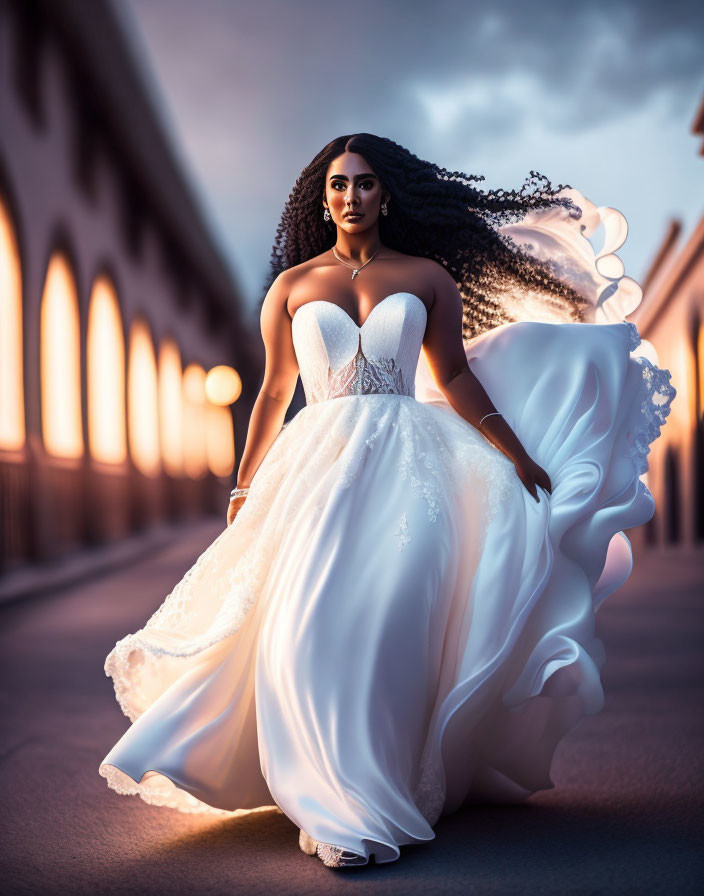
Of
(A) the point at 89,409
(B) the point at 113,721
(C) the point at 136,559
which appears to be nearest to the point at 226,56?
(A) the point at 89,409

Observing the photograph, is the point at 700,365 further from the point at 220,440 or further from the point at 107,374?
the point at 220,440

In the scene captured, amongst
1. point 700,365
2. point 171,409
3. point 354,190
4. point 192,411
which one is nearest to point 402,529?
point 354,190

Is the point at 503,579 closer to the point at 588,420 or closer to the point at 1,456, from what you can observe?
the point at 588,420

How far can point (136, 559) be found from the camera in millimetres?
14523

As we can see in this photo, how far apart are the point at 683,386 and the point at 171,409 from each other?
36.5 ft

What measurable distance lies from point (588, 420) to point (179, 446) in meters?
22.0

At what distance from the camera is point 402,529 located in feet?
9.07

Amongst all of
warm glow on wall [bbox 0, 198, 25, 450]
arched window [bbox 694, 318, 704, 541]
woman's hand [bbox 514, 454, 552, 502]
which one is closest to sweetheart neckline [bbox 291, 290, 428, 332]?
woman's hand [bbox 514, 454, 552, 502]

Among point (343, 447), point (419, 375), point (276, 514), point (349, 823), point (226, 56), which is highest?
point (226, 56)

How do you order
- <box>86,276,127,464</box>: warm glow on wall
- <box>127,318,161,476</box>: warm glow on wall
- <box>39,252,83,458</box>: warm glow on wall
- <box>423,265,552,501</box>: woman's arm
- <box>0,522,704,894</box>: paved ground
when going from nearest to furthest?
<box>0,522,704,894</box>: paved ground, <box>423,265,552,501</box>: woman's arm, <box>39,252,83,458</box>: warm glow on wall, <box>86,276,127,464</box>: warm glow on wall, <box>127,318,161,476</box>: warm glow on wall

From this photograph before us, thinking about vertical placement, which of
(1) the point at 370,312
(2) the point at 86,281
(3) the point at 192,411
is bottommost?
(3) the point at 192,411

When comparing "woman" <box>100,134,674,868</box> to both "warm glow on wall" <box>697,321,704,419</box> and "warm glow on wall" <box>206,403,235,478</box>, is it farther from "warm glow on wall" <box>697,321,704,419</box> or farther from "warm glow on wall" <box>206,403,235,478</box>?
"warm glow on wall" <box>206,403,235,478</box>

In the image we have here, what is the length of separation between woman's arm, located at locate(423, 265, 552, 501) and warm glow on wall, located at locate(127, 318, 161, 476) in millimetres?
16245

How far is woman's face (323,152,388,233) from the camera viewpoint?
312 centimetres
